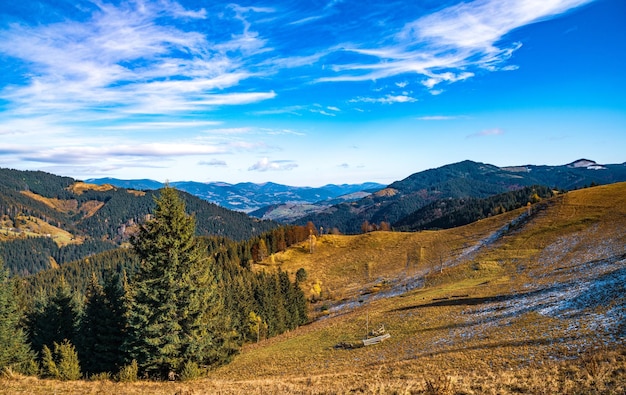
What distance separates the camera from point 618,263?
46.9 meters

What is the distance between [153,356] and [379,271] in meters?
86.4

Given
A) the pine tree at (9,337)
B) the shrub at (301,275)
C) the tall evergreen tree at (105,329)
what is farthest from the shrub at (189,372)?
the shrub at (301,275)

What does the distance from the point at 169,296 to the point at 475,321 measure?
31.4 m

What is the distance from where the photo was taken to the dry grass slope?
17047mm

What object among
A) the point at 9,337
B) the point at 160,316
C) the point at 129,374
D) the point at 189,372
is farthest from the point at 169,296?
the point at 9,337

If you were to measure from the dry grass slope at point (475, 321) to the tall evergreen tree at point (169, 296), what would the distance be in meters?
2.56

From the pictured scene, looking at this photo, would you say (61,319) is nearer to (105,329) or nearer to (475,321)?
(105,329)

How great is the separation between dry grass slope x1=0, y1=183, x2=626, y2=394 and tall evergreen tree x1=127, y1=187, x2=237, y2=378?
256 centimetres

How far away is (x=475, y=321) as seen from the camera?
37.3m

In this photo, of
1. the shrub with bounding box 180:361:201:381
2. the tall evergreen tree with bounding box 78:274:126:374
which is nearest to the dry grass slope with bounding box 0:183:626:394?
the shrub with bounding box 180:361:201:381

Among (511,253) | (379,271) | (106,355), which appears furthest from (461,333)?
(379,271)

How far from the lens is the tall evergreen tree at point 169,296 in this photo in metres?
21.0

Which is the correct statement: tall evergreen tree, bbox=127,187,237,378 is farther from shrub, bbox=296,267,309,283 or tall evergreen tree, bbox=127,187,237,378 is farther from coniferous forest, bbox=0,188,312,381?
shrub, bbox=296,267,309,283

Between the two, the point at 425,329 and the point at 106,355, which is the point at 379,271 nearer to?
the point at 425,329
